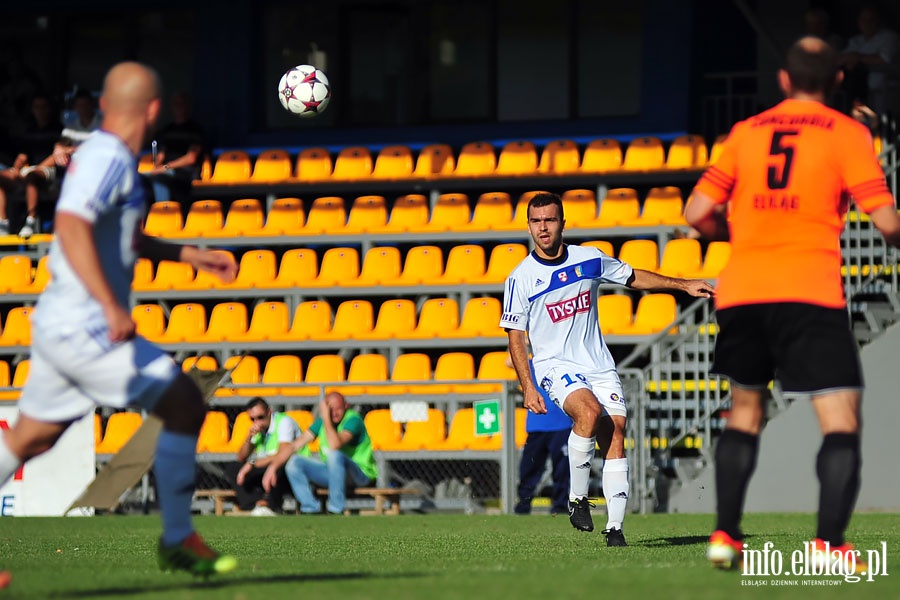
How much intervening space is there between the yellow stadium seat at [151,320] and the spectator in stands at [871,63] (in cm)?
915

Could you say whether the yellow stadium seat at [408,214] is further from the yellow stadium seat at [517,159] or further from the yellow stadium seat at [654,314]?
the yellow stadium seat at [654,314]

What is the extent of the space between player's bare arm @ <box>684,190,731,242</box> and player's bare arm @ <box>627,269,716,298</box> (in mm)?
1975

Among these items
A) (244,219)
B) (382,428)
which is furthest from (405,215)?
(382,428)

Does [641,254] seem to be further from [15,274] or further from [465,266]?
[15,274]

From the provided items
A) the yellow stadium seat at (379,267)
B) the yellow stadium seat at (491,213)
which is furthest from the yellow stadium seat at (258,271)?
the yellow stadium seat at (491,213)

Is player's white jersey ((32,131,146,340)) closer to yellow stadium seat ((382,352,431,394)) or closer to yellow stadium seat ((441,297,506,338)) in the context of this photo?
yellow stadium seat ((382,352,431,394))

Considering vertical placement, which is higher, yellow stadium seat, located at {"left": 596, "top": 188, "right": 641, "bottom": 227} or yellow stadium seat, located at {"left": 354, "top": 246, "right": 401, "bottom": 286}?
yellow stadium seat, located at {"left": 596, "top": 188, "right": 641, "bottom": 227}

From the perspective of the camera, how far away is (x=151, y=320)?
1956 cm

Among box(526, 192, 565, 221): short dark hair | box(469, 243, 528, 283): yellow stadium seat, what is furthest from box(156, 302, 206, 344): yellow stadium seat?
box(526, 192, 565, 221): short dark hair

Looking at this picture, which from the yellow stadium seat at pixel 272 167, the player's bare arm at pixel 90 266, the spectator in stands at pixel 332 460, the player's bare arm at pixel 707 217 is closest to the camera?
the player's bare arm at pixel 90 266

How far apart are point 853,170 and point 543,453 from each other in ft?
31.3

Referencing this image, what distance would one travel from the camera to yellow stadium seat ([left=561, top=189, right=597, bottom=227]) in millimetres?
18922

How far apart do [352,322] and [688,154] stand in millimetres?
4807

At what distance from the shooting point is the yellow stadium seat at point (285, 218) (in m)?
20.3
